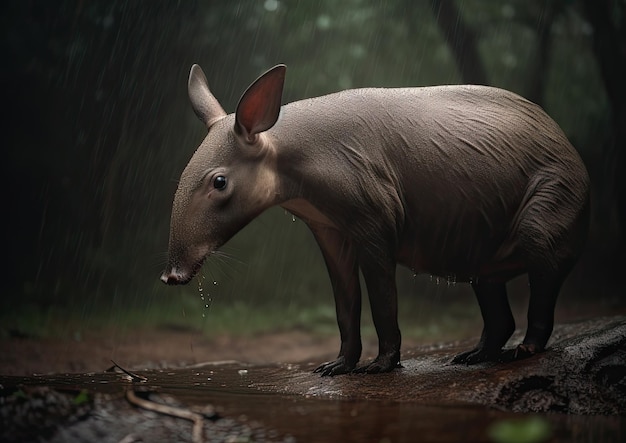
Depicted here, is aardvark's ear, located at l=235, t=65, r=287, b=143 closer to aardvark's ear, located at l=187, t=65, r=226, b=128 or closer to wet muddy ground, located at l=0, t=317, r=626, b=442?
aardvark's ear, located at l=187, t=65, r=226, b=128

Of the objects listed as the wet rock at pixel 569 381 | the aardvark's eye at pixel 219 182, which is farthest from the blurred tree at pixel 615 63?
the aardvark's eye at pixel 219 182

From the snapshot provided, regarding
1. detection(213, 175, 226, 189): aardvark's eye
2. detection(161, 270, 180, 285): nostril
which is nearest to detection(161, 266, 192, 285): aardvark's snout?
detection(161, 270, 180, 285): nostril

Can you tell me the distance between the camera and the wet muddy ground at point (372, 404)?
9.37 ft

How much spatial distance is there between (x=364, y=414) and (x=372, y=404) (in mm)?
373

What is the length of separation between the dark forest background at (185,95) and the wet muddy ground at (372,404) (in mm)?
5084

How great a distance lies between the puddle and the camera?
285 centimetres

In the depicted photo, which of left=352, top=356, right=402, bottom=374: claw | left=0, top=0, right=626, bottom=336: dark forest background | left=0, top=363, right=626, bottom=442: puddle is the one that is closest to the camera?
left=0, top=363, right=626, bottom=442: puddle

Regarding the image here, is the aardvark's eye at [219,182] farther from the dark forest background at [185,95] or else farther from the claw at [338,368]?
the dark forest background at [185,95]

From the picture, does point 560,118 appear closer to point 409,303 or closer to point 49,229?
point 409,303

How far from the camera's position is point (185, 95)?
38.3ft

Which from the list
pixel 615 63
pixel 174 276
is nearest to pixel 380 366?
pixel 174 276

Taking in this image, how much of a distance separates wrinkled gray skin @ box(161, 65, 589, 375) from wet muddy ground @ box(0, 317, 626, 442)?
312 mm

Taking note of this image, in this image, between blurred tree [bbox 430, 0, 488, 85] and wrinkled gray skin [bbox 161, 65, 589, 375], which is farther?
blurred tree [bbox 430, 0, 488, 85]

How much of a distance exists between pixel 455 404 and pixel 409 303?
8687mm
